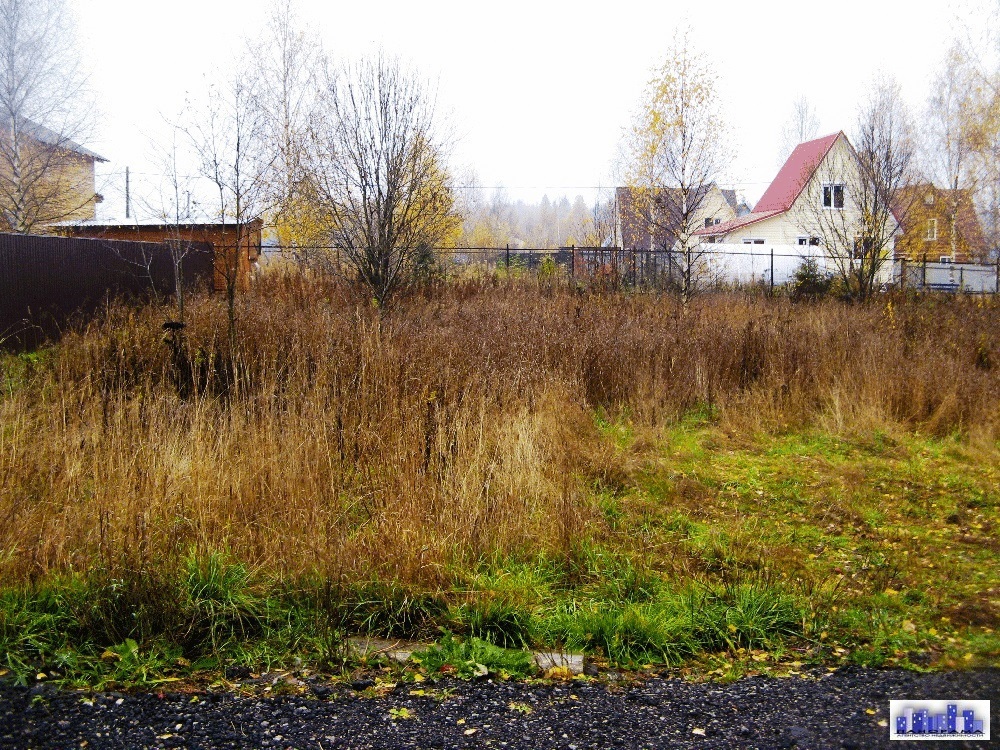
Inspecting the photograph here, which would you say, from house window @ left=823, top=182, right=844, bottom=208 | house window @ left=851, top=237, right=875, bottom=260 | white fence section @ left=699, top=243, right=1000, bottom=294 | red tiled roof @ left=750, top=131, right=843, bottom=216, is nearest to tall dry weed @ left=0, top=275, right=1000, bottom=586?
house window @ left=851, top=237, right=875, bottom=260

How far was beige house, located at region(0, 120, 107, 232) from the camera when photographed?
21.1m

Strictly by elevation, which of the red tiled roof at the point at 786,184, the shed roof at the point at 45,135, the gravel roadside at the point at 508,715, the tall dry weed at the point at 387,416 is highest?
the red tiled roof at the point at 786,184

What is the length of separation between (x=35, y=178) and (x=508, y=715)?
76.3 feet

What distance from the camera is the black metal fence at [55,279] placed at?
11094 millimetres

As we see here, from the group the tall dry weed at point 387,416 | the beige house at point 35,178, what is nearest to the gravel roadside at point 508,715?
the tall dry weed at point 387,416

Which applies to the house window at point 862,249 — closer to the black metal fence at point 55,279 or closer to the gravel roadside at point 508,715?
the black metal fence at point 55,279

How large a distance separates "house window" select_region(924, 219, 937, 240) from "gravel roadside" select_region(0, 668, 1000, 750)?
29613 mm

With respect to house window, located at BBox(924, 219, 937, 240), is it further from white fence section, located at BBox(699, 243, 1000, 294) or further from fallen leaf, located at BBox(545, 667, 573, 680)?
Answer: fallen leaf, located at BBox(545, 667, 573, 680)

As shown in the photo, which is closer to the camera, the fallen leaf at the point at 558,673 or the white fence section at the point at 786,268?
the fallen leaf at the point at 558,673

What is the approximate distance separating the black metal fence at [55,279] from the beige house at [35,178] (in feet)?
26.8

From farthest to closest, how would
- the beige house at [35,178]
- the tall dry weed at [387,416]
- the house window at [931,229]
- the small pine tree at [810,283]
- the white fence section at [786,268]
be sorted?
the house window at [931,229], the white fence section at [786,268], the beige house at [35,178], the small pine tree at [810,283], the tall dry weed at [387,416]

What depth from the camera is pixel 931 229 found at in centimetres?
3180

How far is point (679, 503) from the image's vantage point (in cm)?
536

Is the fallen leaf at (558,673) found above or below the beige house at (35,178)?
below
